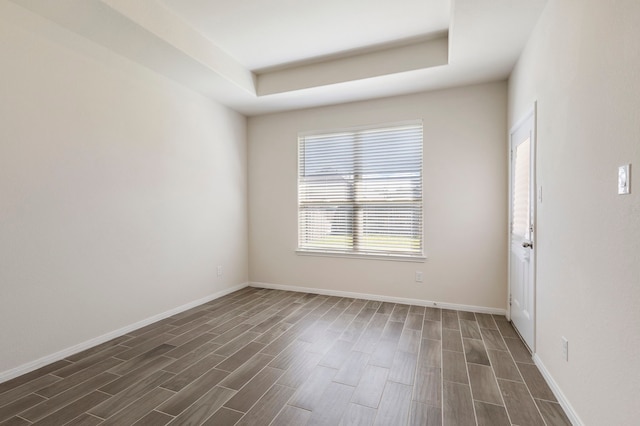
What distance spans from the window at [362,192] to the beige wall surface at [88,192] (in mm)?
1494

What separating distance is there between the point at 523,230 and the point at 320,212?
260 centimetres

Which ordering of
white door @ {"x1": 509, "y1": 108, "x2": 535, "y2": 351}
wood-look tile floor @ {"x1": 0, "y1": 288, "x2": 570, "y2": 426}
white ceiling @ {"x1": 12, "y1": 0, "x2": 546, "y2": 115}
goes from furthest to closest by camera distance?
white door @ {"x1": 509, "y1": 108, "x2": 535, "y2": 351}, white ceiling @ {"x1": 12, "y1": 0, "x2": 546, "y2": 115}, wood-look tile floor @ {"x1": 0, "y1": 288, "x2": 570, "y2": 426}

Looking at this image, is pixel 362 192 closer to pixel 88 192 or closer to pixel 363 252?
pixel 363 252

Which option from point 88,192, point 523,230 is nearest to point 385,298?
point 523,230

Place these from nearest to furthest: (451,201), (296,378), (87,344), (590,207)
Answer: (590,207)
(296,378)
(87,344)
(451,201)

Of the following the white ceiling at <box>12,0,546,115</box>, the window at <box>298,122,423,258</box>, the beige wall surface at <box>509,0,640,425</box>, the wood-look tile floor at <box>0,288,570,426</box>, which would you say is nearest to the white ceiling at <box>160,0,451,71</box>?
the white ceiling at <box>12,0,546,115</box>

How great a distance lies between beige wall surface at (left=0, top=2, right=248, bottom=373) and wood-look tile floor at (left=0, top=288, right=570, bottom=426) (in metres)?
0.37

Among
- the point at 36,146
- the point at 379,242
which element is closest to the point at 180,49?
the point at 36,146

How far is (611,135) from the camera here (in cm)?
Answer: 147

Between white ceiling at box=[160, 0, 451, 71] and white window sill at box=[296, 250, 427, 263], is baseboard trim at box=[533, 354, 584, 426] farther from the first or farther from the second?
white ceiling at box=[160, 0, 451, 71]

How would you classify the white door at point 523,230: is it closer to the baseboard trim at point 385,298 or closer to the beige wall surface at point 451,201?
the beige wall surface at point 451,201

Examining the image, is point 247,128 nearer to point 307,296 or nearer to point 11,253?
point 307,296

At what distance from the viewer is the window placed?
4113 millimetres

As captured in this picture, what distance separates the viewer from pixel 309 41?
10.8 feet
